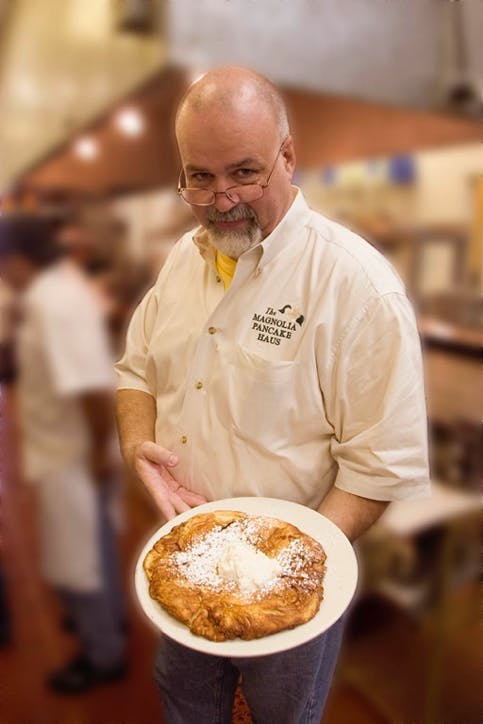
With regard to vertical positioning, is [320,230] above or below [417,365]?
above

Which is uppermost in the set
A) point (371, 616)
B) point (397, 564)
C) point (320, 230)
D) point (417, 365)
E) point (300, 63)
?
point (300, 63)

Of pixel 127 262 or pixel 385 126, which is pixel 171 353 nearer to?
pixel 127 262

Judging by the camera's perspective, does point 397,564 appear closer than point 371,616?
Yes

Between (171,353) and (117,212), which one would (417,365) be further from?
(117,212)

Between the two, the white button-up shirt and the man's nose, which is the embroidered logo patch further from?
the man's nose

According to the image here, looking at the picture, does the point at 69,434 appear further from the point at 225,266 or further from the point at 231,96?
the point at 231,96

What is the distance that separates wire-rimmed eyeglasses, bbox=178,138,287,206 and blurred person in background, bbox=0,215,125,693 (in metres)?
0.21

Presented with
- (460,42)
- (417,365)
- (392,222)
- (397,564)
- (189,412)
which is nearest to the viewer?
(417,365)

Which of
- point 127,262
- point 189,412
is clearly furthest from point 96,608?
point 127,262

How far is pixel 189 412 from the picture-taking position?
95 cm

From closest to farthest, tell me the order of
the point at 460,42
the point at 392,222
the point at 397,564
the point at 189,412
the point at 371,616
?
the point at 189,412, the point at 392,222, the point at 460,42, the point at 397,564, the point at 371,616

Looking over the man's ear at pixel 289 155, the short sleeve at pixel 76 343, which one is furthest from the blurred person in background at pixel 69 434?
the man's ear at pixel 289 155

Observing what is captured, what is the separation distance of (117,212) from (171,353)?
25cm

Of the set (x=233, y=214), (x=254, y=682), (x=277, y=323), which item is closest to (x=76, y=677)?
(x=254, y=682)
